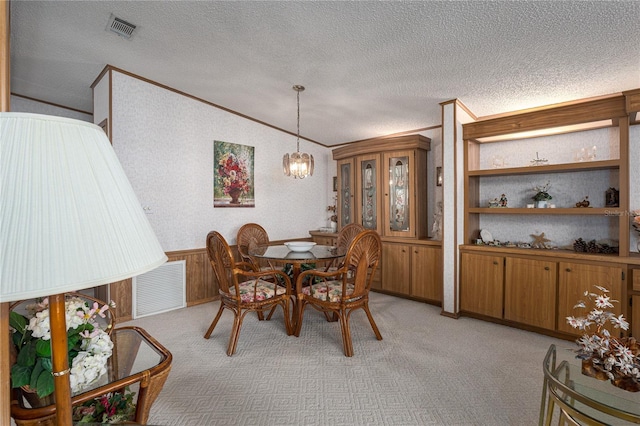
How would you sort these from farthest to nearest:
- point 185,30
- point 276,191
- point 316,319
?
point 276,191 → point 316,319 → point 185,30

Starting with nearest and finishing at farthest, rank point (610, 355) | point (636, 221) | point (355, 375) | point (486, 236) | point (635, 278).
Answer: point (610, 355) → point (355, 375) → point (635, 278) → point (636, 221) → point (486, 236)

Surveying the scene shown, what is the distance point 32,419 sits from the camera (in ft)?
3.21

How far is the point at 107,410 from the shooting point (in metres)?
1.22

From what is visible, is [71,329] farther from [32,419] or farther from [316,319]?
[316,319]

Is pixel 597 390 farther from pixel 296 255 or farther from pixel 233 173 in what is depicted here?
pixel 233 173

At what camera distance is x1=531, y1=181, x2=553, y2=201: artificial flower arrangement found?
3447mm

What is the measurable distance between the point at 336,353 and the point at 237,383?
2.92 ft

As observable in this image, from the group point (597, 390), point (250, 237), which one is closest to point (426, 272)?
point (250, 237)

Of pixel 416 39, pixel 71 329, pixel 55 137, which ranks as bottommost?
pixel 71 329

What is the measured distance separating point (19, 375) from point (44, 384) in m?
0.09

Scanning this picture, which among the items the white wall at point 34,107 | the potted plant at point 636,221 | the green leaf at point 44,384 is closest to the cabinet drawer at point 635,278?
the potted plant at point 636,221

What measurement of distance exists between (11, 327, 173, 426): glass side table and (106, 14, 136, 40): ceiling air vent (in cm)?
259

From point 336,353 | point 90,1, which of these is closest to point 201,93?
point 90,1

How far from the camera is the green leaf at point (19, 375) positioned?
0.94m
